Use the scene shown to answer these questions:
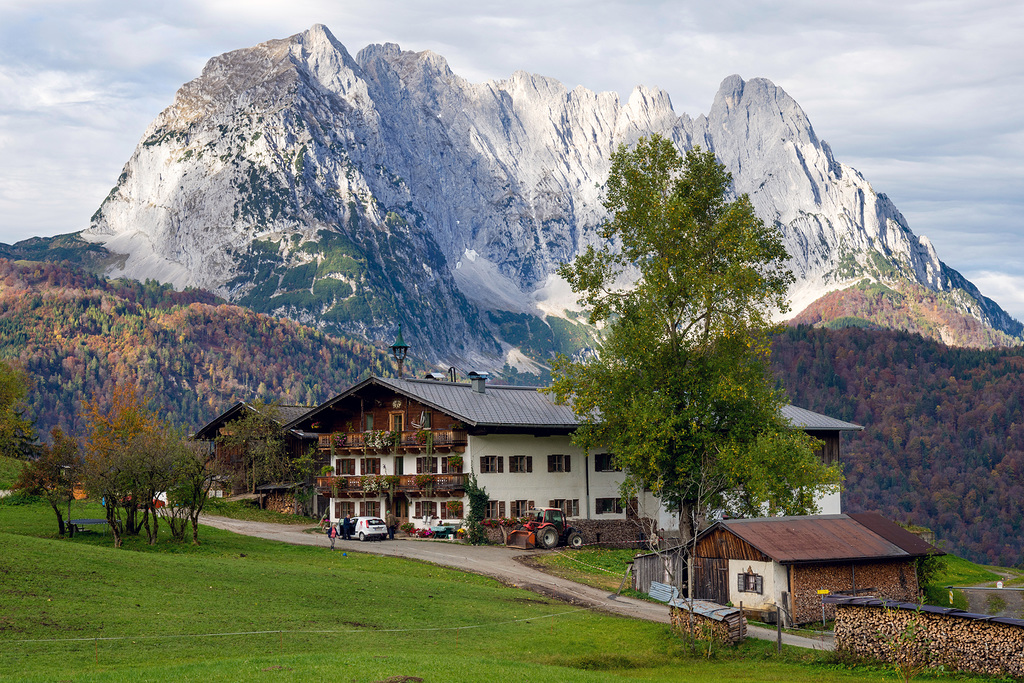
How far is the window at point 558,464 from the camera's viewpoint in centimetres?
7231

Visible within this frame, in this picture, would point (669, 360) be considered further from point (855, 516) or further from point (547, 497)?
point (547, 497)

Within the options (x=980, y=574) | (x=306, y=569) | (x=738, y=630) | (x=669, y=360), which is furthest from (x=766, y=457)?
(x=980, y=574)

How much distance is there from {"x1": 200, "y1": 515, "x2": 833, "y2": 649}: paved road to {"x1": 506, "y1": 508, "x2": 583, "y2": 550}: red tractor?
1.42m

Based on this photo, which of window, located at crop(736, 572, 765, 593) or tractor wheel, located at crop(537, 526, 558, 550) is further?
tractor wheel, located at crop(537, 526, 558, 550)

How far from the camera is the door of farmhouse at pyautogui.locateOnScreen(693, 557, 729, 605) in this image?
4615 cm

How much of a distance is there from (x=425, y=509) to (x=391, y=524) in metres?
2.88

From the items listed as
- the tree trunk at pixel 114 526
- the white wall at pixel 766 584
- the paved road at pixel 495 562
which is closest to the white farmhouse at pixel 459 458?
the paved road at pixel 495 562

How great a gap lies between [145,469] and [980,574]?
64.7 metres

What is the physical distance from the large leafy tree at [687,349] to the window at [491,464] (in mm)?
14037

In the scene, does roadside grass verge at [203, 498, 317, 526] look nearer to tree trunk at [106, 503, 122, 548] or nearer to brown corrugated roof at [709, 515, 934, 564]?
tree trunk at [106, 503, 122, 548]

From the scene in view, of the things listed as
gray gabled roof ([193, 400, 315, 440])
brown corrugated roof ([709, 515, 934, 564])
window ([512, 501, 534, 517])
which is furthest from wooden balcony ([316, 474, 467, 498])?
→ brown corrugated roof ([709, 515, 934, 564])

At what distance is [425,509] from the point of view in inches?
2810

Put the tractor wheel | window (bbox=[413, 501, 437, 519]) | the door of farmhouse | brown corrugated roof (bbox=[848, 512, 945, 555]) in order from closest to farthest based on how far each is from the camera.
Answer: the door of farmhouse, brown corrugated roof (bbox=[848, 512, 945, 555]), the tractor wheel, window (bbox=[413, 501, 437, 519])

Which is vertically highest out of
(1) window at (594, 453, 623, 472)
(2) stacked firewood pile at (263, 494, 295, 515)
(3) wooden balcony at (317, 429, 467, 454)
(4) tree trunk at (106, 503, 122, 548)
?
(3) wooden balcony at (317, 429, 467, 454)
